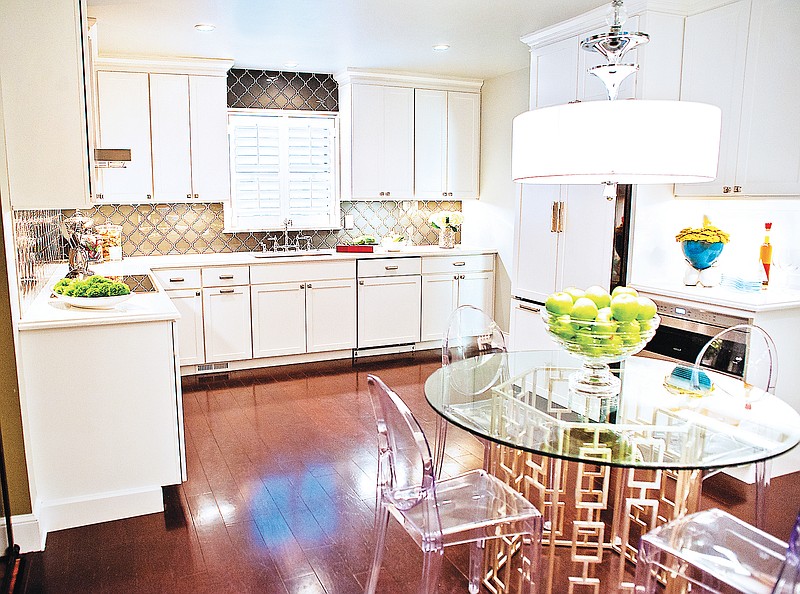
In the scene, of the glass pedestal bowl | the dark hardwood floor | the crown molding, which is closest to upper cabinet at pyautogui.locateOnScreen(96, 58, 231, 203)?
the dark hardwood floor

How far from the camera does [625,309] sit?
2156 millimetres

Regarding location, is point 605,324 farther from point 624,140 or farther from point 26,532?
point 26,532

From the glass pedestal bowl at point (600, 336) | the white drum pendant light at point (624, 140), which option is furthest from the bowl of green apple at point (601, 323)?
the white drum pendant light at point (624, 140)

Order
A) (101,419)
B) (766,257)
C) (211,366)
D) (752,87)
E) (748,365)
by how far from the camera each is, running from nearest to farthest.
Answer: (101,419)
(748,365)
(752,87)
(766,257)
(211,366)

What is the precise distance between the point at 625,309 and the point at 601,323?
93 millimetres

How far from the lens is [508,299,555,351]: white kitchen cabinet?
182 inches

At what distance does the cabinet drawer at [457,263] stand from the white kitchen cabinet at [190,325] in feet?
6.41

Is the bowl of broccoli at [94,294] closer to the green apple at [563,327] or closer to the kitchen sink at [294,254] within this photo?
the green apple at [563,327]

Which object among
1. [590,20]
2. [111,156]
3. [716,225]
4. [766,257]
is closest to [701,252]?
[766,257]

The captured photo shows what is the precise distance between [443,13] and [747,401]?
2823 mm

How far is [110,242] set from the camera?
5250mm

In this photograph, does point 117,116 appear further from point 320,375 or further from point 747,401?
point 747,401

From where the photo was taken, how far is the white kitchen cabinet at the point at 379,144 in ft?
19.1

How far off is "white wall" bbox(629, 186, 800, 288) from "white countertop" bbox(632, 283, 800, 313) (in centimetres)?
15
